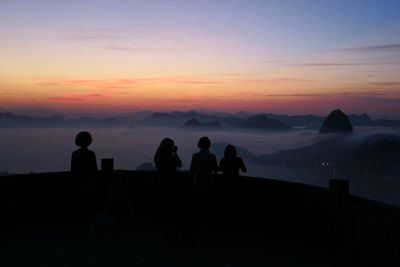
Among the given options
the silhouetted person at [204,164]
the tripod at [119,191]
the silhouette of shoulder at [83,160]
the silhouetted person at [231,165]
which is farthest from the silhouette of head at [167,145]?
the tripod at [119,191]

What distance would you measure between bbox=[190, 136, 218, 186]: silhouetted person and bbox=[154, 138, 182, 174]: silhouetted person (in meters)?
0.36

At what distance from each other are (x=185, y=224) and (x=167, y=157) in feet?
4.39

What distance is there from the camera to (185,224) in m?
9.43

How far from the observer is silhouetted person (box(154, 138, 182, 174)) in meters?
9.27

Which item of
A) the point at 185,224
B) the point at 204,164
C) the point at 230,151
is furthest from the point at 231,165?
the point at 185,224

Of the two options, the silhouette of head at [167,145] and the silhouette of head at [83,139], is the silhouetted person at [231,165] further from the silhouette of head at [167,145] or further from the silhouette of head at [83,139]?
the silhouette of head at [83,139]

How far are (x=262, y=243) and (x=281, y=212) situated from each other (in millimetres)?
947

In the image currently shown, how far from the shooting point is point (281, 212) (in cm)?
1005

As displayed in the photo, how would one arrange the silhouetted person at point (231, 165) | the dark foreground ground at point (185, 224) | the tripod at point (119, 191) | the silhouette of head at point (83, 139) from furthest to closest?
the tripod at point (119, 191), the silhouetted person at point (231, 165), the silhouette of head at point (83, 139), the dark foreground ground at point (185, 224)

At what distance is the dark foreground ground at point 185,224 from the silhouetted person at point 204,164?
0.95 feet

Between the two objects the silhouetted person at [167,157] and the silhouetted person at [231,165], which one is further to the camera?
the silhouetted person at [231,165]

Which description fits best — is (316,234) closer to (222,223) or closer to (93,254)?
(222,223)

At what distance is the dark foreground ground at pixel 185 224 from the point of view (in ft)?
25.8

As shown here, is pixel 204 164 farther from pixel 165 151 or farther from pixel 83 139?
pixel 83 139
